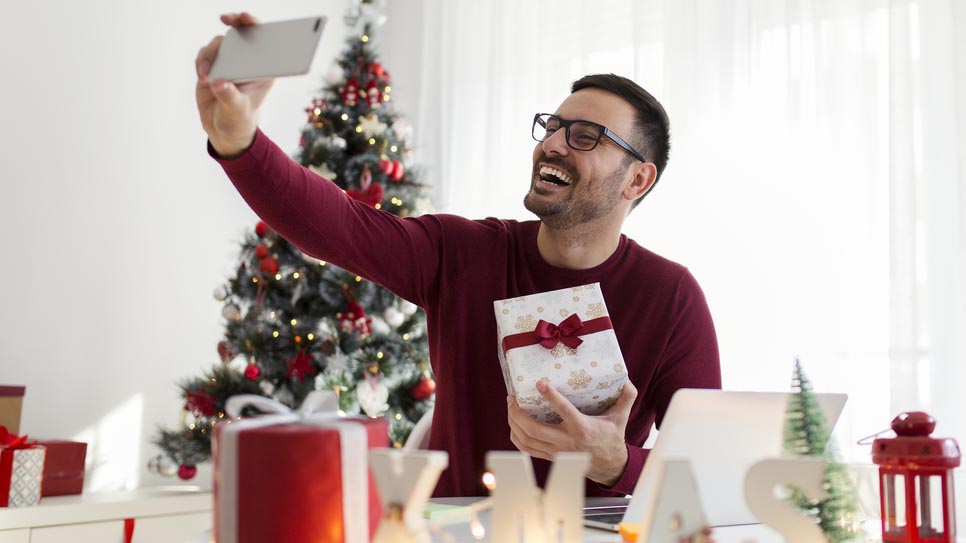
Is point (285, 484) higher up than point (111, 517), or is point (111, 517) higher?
point (285, 484)

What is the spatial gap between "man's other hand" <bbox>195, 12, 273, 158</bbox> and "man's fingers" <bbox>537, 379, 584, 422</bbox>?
0.53 metres

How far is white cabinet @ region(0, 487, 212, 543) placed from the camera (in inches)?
98.2

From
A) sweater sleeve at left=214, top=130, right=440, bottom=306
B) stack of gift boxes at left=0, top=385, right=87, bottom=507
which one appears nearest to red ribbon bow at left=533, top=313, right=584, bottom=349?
sweater sleeve at left=214, top=130, right=440, bottom=306

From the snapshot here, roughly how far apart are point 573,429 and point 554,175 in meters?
0.81

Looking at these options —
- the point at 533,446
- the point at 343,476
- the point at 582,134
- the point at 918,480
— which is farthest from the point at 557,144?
the point at 343,476

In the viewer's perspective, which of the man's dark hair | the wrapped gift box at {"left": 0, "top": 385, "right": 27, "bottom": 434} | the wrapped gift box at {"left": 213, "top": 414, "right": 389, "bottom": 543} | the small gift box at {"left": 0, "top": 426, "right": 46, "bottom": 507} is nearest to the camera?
the wrapped gift box at {"left": 213, "top": 414, "right": 389, "bottom": 543}

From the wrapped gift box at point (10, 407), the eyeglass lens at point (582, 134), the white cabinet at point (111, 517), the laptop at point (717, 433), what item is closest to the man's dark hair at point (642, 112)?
the eyeglass lens at point (582, 134)

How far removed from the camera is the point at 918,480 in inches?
38.3

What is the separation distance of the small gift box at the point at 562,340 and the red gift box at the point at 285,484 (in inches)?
18.2

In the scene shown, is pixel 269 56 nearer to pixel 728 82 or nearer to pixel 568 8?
pixel 728 82

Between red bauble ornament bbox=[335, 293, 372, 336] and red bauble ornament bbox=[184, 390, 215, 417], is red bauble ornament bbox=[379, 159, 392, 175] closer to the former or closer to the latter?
red bauble ornament bbox=[335, 293, 372, 336]

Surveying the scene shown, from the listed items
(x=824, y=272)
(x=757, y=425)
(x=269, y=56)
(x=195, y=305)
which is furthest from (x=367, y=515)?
(x=195, y=305)

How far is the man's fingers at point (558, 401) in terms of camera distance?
1.19 m

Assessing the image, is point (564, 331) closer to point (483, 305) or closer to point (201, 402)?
point (483, 305)
